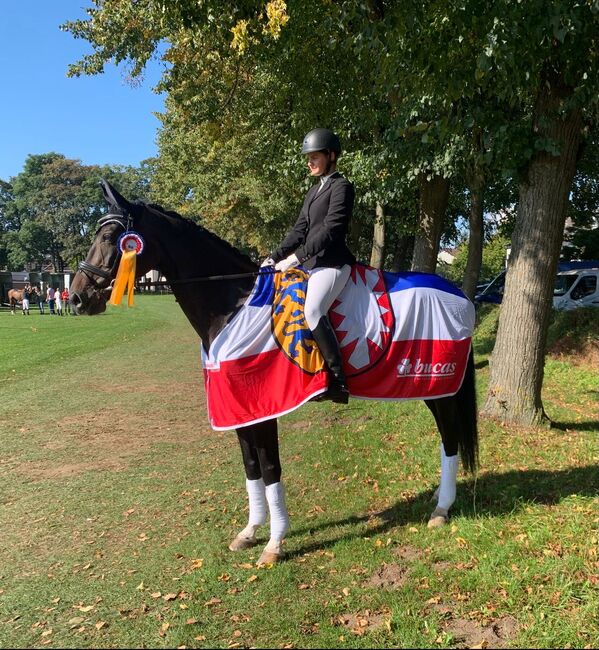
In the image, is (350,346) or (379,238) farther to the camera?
(379,238)

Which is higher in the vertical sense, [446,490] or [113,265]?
[113,265]

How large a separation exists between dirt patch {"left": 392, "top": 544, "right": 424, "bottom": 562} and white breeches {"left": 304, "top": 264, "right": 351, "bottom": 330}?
1.92m

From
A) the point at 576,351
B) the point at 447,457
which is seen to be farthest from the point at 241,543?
the point at 576,351

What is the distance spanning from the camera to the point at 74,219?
79.0 metres

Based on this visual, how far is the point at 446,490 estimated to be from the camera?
4.76m

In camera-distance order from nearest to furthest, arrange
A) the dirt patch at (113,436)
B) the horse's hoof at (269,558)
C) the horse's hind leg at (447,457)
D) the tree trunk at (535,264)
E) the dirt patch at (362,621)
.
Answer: the dirt patch at (362,621), the horse's hoof at (269,558), the horse's hind leg at (447,457), the tree trunk at (535,264), the dirt patch at (113,436)

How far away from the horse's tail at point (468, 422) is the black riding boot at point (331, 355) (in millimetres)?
1412

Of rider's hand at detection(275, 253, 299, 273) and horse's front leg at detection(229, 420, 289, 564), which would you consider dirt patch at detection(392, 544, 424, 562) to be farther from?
rider's hand at detection(275, 253, 299, 273)

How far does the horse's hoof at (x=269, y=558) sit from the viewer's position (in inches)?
164

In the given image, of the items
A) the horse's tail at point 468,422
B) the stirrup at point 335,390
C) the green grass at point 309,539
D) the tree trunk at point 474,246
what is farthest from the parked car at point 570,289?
the stirrup at point 335,390

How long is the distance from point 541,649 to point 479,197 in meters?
11.6

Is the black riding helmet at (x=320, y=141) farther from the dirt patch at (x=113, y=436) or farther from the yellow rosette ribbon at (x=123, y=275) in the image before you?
the dirt patch at (x=113, y=436)

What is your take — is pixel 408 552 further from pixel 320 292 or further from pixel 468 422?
pixel 320 292

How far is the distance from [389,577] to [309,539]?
0.89 meters
